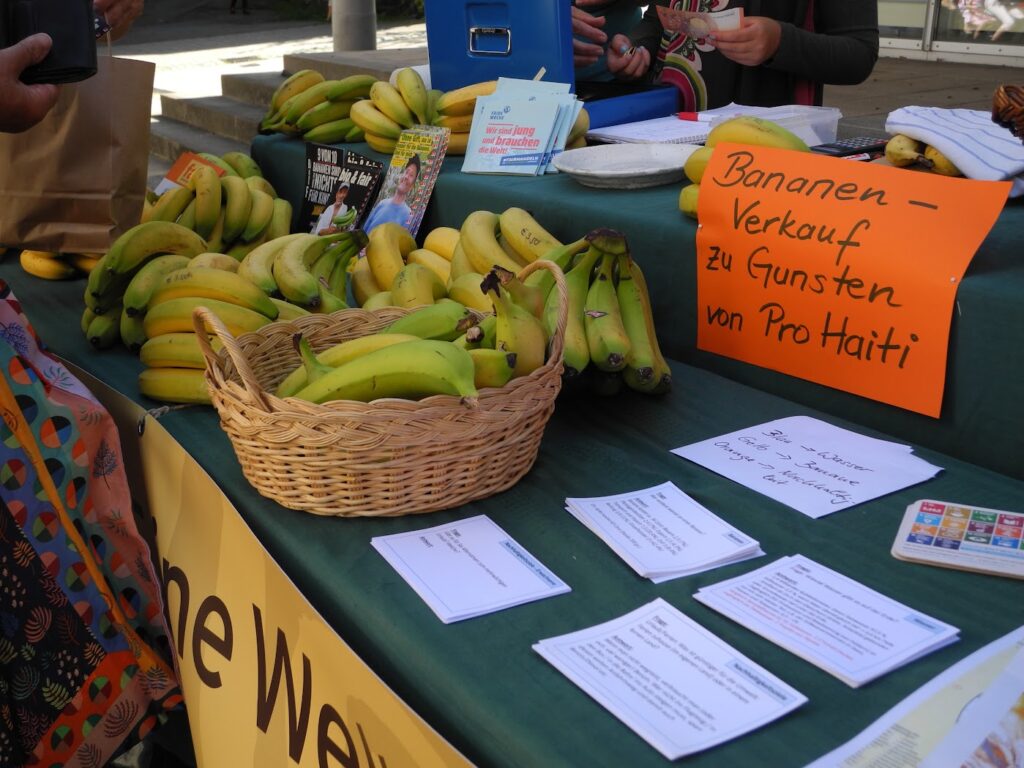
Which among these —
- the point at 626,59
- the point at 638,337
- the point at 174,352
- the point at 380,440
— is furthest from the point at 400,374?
the point at 626,59

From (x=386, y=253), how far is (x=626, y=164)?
560mm

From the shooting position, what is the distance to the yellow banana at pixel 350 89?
2734 millimetres

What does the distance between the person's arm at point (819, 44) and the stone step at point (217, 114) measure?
392 centimetres

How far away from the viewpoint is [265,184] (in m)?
2.62

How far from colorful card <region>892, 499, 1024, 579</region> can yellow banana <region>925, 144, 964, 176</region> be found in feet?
2.26

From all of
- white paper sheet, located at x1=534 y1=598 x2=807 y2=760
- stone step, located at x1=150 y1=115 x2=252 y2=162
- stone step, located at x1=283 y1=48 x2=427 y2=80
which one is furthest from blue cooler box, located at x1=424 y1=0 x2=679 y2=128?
stone step, located at x1=150 y1=115 x2=252 y2=162

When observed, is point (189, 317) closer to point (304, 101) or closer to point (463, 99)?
point (463, 99)

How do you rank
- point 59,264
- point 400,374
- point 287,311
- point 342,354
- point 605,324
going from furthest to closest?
point 59,264 → point 287,311 → point 605,324 → point 342,354 → point 400,374

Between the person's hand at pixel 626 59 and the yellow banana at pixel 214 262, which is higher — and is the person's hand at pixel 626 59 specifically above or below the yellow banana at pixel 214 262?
above

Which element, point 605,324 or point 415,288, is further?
point 415,288

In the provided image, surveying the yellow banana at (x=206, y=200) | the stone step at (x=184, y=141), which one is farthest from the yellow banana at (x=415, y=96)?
the stone step at (x=184, y=141)

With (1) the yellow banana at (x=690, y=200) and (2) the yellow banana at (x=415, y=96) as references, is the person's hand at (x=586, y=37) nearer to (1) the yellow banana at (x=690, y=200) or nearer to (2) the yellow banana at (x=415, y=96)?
(2) the yellow banana at (x=415, y=96)

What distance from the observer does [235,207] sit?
2.33m

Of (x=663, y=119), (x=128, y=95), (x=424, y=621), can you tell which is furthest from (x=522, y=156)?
(x=424, y=621)
